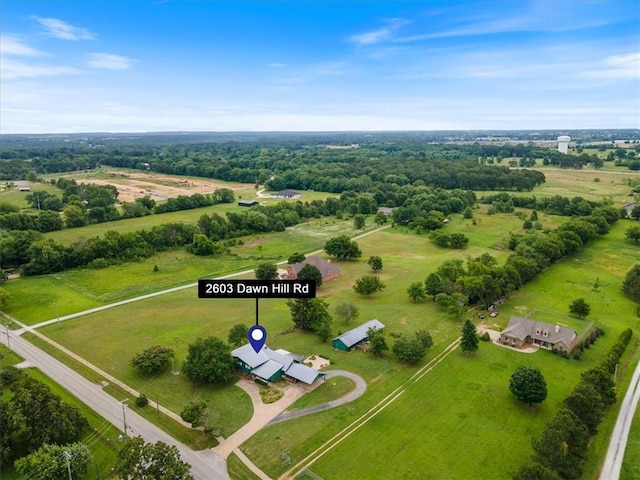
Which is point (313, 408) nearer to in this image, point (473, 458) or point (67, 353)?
point (473, 458)

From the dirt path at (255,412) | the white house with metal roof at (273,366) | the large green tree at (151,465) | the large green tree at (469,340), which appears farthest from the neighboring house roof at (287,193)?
the large green tree at (151,465)

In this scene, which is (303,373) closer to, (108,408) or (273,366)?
(273,366)

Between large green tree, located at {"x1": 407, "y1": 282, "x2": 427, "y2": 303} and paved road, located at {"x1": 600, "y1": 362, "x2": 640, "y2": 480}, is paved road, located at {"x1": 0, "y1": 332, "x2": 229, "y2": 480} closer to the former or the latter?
paved road, located at {"x1": 600, "y1": 362, "x2": 640, "y2": 480}

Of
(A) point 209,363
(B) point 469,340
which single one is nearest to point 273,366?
(A) point 209,363

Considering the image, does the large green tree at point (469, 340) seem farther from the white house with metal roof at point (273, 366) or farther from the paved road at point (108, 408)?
the paved road at point (108, 408)

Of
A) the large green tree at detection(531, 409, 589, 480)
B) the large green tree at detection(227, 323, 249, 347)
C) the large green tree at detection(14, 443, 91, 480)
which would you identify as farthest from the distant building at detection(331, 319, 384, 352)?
the large green tree at detection(14, 443, 91, 480)
